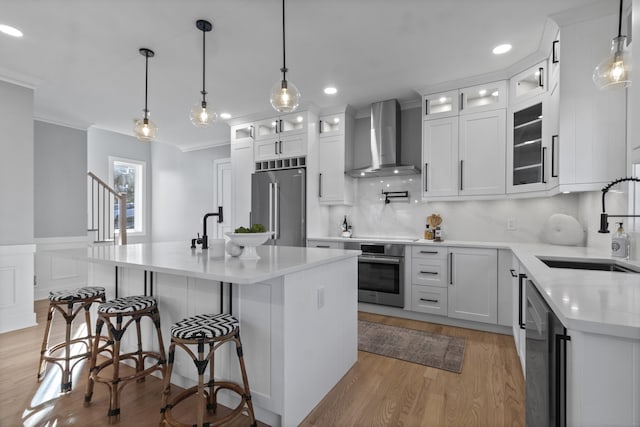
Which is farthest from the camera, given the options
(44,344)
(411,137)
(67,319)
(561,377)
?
(411,137)

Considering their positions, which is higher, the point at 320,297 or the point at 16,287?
the point at 320,297

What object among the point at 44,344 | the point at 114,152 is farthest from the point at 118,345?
the point at 114,152

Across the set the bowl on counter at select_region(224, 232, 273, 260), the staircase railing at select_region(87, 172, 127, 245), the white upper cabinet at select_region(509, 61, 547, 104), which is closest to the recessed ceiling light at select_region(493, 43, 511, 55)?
the white upper cabinet at select_region(509, 61, 547, 104)

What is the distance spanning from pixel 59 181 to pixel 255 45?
4161mm

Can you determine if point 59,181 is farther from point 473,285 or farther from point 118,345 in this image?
point 473,285

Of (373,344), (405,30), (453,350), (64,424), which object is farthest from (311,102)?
(64,424)

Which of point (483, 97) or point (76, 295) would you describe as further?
point (483, 97)

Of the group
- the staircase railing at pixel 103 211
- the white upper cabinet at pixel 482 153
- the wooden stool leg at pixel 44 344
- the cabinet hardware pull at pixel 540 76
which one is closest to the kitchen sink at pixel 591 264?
the white upper cabinet at pixel 482 153

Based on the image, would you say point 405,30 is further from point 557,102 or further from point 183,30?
point 183,30

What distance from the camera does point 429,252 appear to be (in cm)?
347

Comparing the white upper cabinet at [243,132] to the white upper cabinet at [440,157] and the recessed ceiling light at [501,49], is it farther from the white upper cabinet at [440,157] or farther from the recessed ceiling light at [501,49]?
the recessed ceiling light at [501,49]

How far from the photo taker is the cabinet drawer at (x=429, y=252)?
11.1ft

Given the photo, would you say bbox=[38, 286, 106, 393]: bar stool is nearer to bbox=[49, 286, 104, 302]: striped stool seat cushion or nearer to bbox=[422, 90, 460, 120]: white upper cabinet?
bbox=[49, 286, 104, 302]: striped stool seat cushion

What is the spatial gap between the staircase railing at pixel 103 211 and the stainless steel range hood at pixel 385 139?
433 centimetres
